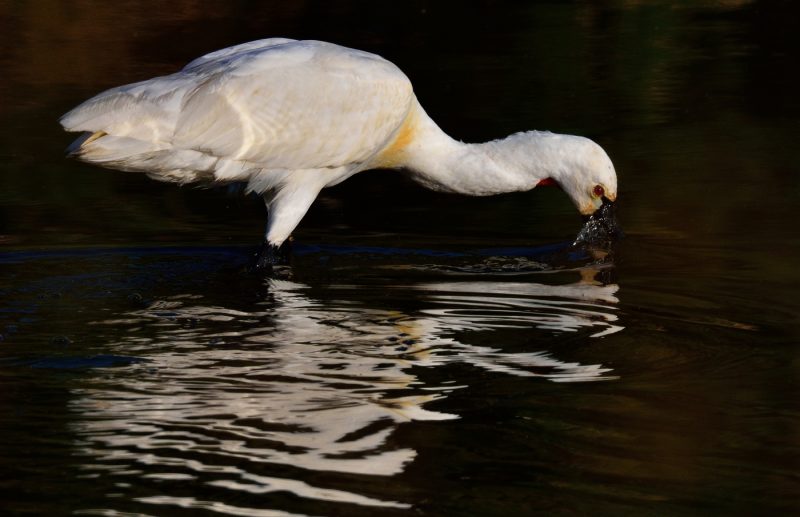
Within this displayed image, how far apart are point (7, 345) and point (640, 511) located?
128 inches

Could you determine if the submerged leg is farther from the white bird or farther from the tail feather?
the tail feather

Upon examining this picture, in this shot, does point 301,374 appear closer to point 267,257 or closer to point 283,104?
point 267,257

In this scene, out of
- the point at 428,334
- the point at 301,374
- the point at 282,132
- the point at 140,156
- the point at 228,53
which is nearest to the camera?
the point at 301,374

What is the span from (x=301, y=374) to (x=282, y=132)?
8.55 feet

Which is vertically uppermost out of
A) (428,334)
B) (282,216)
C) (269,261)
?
(282,216)

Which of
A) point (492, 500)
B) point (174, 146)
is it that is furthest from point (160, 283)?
point (492, 500)

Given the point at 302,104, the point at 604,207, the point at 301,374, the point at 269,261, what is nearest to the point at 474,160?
the point at 604,207

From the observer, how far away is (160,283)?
340 inches

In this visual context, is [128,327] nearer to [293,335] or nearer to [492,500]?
[293,335]

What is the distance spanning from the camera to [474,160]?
31.5 ft

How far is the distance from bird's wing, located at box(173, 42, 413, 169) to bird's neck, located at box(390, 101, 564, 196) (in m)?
0.45

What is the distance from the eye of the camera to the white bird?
8586mm

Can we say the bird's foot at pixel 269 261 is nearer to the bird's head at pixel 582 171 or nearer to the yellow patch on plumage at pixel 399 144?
the yellow patch on plumage at pixel 399 144

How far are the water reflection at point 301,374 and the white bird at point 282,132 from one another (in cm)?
78
